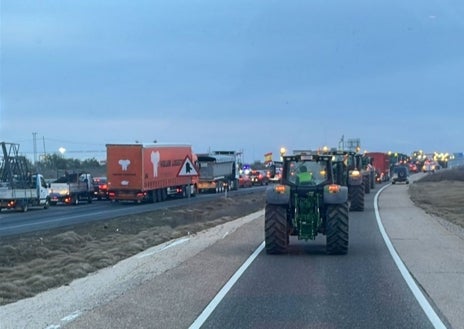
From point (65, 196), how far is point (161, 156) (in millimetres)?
7788

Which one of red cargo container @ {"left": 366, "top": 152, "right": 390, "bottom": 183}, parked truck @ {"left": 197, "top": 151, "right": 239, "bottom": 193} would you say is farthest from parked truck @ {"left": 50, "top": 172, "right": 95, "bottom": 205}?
red cargo container @ {"left": 366, "top": 152, "right": 390, "bottom": 183}

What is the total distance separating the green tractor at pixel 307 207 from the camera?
19625mm

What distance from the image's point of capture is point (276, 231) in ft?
64.9

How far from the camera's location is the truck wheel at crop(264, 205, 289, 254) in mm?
19719

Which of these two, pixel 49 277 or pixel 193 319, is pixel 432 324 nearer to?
pixel 193 319

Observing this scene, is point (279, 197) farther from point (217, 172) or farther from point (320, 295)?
point (217, 172)

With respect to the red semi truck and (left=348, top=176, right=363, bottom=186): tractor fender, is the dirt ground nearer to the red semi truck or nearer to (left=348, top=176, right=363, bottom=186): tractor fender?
(left=348, top=176, right=363, bottom=186): tractor fender

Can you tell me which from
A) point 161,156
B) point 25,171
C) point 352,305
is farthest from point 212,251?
point 161,156

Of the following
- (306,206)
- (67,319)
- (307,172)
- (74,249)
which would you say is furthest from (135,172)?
(67,319)

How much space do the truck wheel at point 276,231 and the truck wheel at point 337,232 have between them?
43.6 inches

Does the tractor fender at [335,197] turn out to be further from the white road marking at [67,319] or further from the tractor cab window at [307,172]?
the white road marking at [67,319]

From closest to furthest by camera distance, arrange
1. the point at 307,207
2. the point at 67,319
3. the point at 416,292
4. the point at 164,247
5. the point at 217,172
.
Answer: the point at 67,319
the point at 416,292
the point at 307,207
the point at 164,247
the point at 217,172

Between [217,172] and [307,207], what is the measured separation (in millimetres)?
55043

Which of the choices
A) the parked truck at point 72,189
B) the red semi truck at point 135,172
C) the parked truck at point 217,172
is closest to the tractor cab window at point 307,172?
the red semi truck at point 135,172
